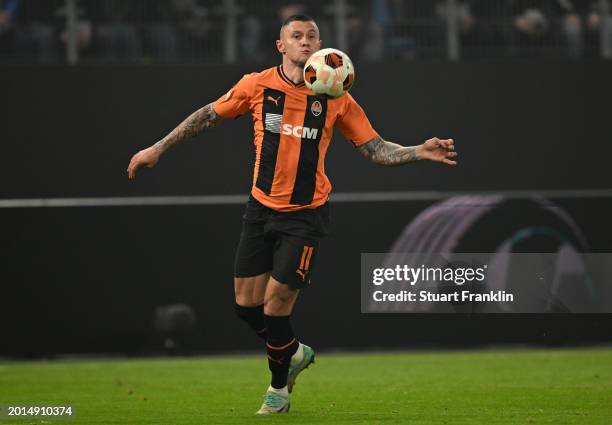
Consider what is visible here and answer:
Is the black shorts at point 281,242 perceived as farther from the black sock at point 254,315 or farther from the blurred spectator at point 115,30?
the blurred spectator at point 115,30

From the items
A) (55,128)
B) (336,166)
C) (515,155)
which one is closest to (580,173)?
(515,155)

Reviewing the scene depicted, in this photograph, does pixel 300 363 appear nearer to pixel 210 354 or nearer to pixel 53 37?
pixel 210 354

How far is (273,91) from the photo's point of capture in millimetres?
8109

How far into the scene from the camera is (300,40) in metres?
7.98

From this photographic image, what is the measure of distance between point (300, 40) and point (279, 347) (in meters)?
1.98

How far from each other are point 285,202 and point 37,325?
6.86 metres

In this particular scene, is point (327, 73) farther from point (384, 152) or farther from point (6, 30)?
point (6, 30)

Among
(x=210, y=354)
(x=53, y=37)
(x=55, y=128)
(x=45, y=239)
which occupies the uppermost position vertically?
(x=53, y=37)

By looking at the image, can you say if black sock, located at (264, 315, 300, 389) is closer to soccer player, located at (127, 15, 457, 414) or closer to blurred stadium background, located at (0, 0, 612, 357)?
soccer player, located at (127, 15, 457, 414)

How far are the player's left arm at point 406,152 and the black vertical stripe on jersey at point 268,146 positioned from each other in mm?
651

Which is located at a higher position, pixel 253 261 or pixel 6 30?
pixel 6 30

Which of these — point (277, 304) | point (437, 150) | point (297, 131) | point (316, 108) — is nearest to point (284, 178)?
point (297, 131)

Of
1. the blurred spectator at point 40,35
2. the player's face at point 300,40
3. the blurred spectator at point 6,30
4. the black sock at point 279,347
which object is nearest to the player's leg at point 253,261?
the black sock at point 279,347

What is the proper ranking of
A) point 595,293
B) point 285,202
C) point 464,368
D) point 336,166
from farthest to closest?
point 336,166
point 595,293
point 464,368
point 285,202
